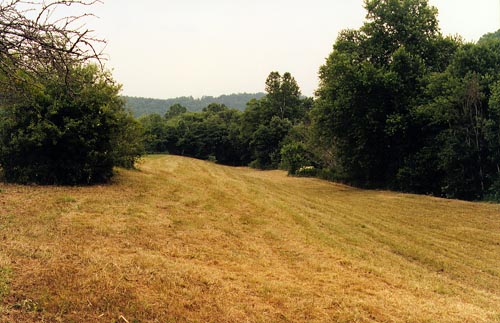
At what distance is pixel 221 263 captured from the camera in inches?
262

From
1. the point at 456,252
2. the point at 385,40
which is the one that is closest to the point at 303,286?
the point at 456,252

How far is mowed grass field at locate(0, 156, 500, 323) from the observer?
190 inches

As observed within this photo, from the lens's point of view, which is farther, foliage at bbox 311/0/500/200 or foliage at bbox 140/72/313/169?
foliage at bbox 140/72/313/169

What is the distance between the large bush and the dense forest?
5.09 metres

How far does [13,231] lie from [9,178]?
6.47 meters

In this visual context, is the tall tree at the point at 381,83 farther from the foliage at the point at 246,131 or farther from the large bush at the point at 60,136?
the foliage at the point at 246,131

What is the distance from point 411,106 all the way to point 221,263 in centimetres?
1899

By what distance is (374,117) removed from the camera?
23.3m

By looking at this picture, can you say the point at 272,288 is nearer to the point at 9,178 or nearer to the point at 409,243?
the point at 409,243

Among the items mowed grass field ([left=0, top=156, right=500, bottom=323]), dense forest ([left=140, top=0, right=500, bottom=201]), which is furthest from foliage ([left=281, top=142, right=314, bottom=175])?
mowed grass field ([left=0, top=156, right=500, bottom=323])

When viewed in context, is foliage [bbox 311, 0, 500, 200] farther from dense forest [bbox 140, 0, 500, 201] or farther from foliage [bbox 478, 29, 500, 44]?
foliage [bbox 478, 29, 500, 44]

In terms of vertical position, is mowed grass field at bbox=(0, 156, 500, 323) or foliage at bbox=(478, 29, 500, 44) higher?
foliage at bbox=(478, 29, 500, 44)

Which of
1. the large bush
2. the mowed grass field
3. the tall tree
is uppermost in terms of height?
the tall tree

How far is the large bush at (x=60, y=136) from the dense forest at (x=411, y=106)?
5091 millimetres
